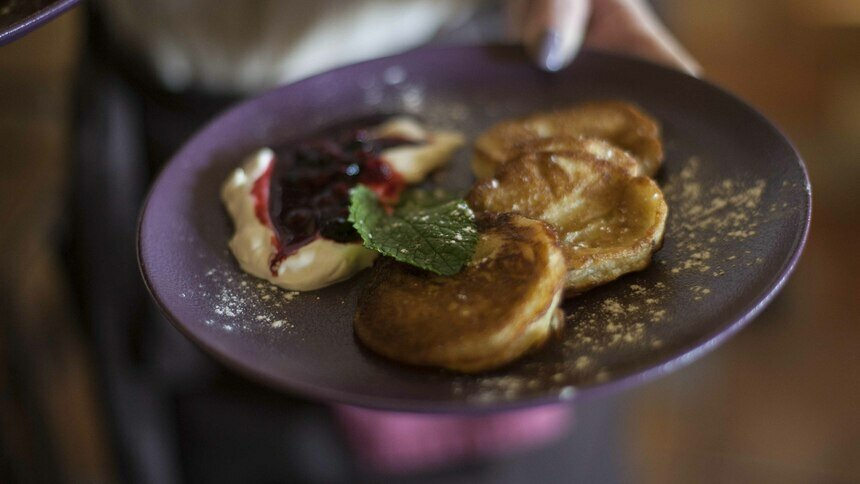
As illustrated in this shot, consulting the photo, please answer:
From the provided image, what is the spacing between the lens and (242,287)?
1058 mm

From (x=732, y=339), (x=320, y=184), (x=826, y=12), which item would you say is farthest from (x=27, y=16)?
(x=826, y=12)

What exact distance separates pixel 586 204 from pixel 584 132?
0.22m

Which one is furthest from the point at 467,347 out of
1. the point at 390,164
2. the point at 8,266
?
the point at 8,266

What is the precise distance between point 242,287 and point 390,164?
35cm

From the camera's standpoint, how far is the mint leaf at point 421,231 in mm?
975

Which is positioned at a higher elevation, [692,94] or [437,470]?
[692,94]

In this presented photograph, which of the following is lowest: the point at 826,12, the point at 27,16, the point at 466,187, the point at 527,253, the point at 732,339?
the point at 732,339

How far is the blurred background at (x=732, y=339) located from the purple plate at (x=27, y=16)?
3.45 feet

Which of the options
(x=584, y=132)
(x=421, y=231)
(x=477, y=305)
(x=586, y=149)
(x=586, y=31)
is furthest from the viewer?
(x=586, y=31)

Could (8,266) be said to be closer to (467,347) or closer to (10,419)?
(10,419)

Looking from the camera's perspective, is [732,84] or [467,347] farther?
[732,84]

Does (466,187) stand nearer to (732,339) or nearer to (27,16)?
(27,16)

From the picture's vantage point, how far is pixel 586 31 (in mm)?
1654

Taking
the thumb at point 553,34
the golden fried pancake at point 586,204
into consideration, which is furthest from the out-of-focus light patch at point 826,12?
the golden fried pancake at point 586,204
